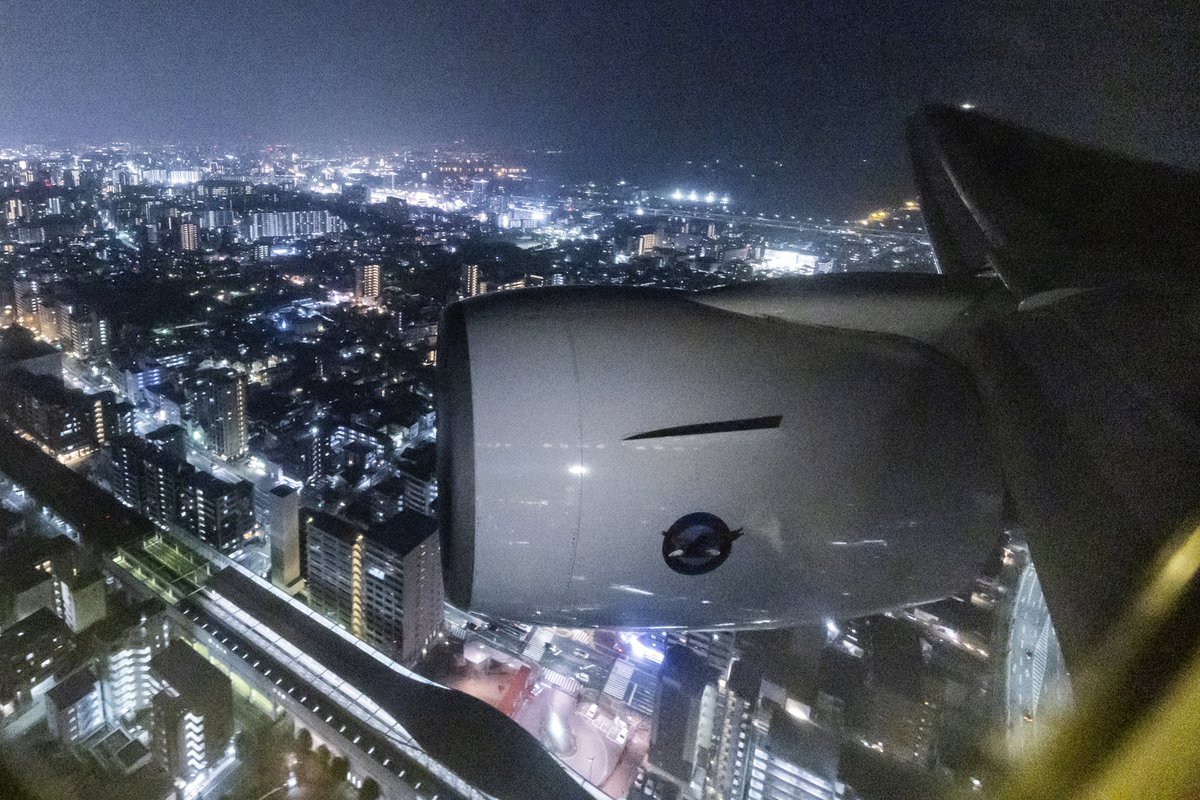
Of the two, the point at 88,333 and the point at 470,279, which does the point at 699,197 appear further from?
the point at 88,333

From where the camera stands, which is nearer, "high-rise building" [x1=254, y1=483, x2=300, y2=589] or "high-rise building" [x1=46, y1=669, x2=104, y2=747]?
"high-rise building" [x1=46, y1=669, x2=104, y2=747]

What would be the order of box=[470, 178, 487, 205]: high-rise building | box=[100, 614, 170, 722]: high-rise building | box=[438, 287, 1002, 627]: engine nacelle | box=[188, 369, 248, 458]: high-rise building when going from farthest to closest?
box=[470, 178, 487, 205]: high-rise building, box=[188, 369, 248, 458]: high-rise building, box=[100, 614, 170, 722]: high-rise building, box=[438, 287, 1002, 627]: engine nacelle

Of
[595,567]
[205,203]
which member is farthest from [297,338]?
[205,203]

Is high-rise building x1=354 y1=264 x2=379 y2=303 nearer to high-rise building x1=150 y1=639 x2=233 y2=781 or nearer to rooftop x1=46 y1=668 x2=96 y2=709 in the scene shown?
rooftop x1=46 y1=668 x2=96 y2=709

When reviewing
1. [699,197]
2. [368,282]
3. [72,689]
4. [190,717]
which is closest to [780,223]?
[699,197]

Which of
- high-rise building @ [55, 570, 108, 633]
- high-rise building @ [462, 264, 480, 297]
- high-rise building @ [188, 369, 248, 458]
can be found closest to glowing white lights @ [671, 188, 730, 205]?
high-rise building @ [462, 264, 480, 297]

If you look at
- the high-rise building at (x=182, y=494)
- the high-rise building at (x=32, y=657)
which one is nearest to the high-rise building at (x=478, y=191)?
the high-rise building at (x=182, y=494)

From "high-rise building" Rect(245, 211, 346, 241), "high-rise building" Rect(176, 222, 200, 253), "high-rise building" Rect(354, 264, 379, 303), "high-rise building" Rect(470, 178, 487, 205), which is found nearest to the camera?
"high-rise building" Rect(354, 264, 379, 303)
